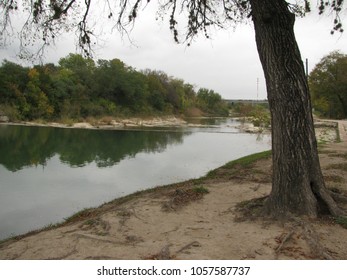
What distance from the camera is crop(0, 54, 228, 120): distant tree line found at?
43938mm

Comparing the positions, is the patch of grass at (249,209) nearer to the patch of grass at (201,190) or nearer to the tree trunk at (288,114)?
the tree trunk at (288,114)

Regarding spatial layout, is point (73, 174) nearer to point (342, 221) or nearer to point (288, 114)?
point (288, 114)

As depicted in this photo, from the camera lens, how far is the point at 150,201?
7.54 meters

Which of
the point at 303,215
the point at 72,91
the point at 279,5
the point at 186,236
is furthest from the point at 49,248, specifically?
the point at 72,91

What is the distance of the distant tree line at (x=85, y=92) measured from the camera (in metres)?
43.9

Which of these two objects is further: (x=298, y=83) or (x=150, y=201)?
(x=150, y=201)

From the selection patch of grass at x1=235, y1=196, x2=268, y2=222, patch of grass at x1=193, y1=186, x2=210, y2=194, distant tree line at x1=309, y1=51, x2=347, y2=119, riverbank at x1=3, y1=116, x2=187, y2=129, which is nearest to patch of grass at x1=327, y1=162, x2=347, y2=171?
patch of grass at x1=193, y1=186, x2=210, y2=194

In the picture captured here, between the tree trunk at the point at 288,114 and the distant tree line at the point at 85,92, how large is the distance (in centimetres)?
3062

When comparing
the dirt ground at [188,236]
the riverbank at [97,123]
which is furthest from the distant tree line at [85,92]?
the dirt ground at [188,236]

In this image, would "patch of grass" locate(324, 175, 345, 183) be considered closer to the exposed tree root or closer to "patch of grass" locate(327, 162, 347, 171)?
"patch of grass" locate(327, 162, 347, 171)

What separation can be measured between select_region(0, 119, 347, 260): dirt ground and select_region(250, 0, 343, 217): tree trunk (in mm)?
390

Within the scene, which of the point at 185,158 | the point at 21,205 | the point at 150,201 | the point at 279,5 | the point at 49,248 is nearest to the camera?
the point at 49,248

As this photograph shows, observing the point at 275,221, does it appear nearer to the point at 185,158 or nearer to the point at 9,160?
the point at 185,158

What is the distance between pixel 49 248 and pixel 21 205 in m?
5.30
